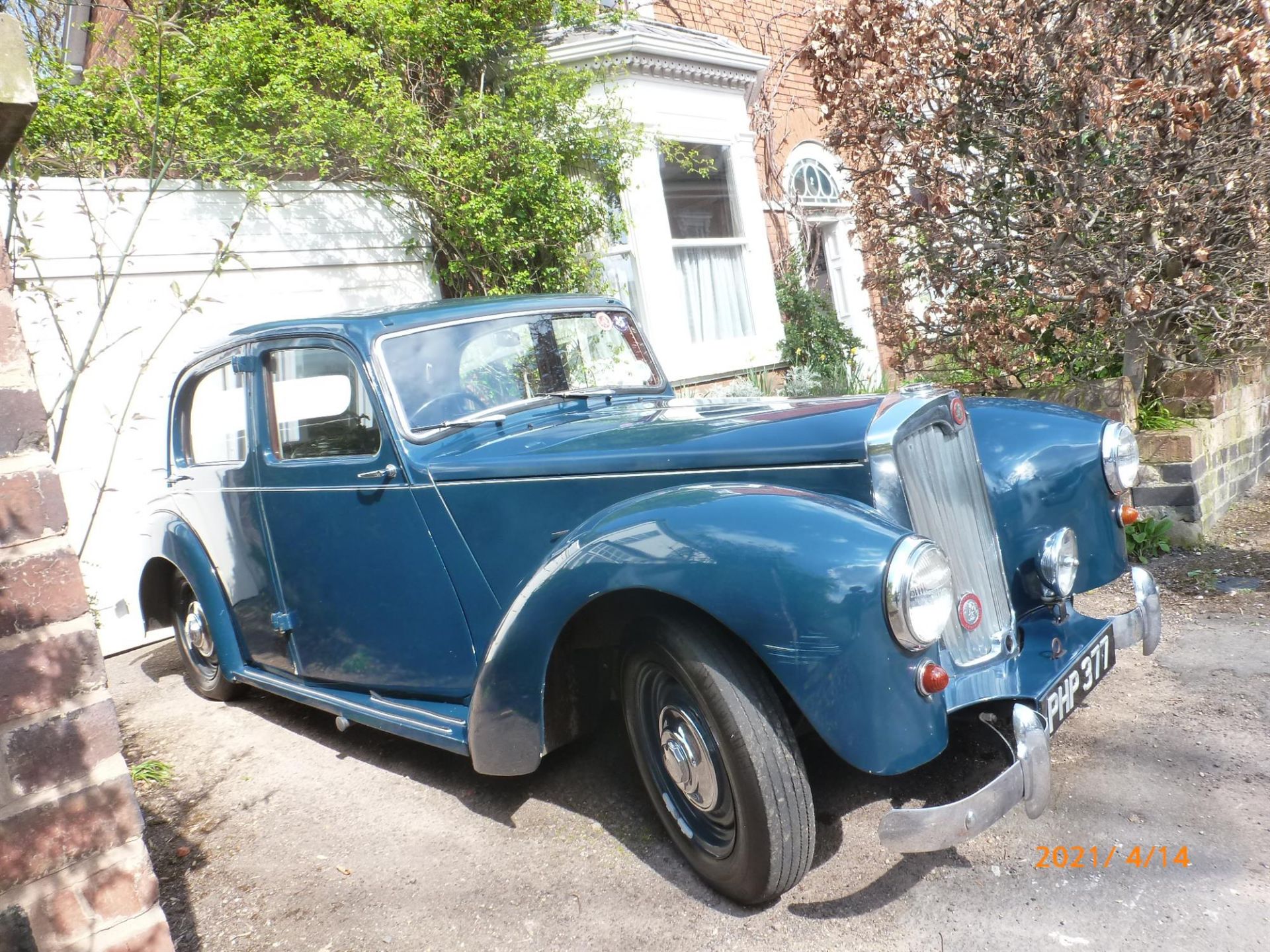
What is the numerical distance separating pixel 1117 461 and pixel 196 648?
415 cm

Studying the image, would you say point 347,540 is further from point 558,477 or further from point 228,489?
point 558,477

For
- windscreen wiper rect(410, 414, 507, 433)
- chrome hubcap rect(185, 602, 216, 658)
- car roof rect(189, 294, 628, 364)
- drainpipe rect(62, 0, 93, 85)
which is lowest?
chrome hubcap rect(185, 602, 216, 658)

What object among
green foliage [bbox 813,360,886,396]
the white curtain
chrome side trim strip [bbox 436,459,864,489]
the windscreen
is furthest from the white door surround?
chrome side trim strip [bbox 436,459,864,489]

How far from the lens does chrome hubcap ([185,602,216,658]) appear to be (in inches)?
169

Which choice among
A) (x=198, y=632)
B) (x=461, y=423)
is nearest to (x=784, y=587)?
(x=461, y=423)

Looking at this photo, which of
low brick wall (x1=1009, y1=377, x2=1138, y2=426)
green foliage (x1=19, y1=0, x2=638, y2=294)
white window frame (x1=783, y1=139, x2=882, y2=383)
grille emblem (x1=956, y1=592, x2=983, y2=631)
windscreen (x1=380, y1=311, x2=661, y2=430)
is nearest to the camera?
grille emblem (x1=956, y1=592, x2=983, y2=631)

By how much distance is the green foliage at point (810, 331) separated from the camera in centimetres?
929

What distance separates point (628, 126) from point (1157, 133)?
13.1ft

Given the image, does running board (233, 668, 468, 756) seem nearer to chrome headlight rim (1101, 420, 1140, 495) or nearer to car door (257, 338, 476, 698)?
car door (257, 338, 476, 698)

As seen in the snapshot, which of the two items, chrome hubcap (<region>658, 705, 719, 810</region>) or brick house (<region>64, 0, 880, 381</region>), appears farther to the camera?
brick house (<region>64, 0, 880, 381</region>)

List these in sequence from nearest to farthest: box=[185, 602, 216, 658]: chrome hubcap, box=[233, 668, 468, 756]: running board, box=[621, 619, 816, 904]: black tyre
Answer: box=[621, 619, 816, 904]: black tyre
box=[233, 668, 468, 756]: running board
box=[185, 602, 216, 658]: chrome hubcap

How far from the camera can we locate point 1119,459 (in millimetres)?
3146

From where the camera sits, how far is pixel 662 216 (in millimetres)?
8164

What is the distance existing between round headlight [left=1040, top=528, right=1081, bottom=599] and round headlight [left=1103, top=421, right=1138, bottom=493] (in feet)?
1.40
